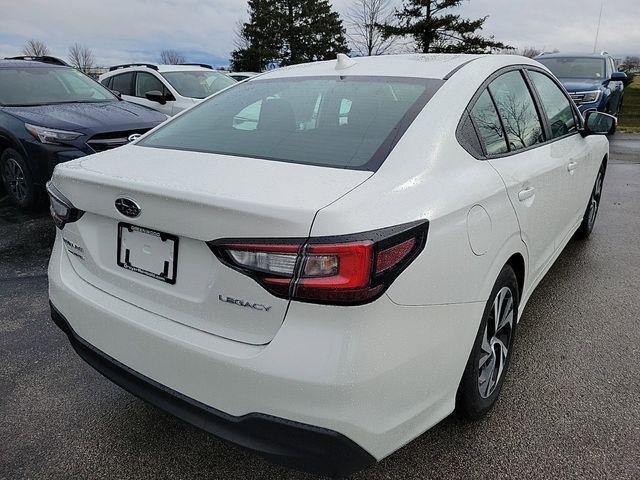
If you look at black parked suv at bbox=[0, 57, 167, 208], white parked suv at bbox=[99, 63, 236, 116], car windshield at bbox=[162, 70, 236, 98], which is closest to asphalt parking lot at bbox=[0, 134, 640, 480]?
black parked suv at bbox=[0, 57, 167, 208]

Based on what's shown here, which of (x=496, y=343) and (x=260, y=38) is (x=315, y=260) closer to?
(x=496, y=343)

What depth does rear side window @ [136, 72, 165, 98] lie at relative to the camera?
8.82 m

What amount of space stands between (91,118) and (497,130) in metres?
4.41

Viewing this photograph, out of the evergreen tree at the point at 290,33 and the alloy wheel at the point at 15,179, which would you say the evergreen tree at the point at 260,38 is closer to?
the evergreen tree at the point at 290,33

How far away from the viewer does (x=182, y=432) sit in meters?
2.23

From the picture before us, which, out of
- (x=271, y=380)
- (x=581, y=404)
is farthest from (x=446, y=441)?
(x=271, y=380)

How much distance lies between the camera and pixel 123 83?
9.42 m

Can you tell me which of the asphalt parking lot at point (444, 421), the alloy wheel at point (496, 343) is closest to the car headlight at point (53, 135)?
the asphalt parking lot at point (444, 421)

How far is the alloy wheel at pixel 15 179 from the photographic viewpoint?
5320 mm

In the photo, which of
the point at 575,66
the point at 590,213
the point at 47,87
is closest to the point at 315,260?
the point at 590,213

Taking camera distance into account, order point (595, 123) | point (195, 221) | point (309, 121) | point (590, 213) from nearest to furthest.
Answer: point (195, 221), point (309, 121), point (595, 123), point (590, 213)

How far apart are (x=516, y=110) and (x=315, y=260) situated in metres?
1.71

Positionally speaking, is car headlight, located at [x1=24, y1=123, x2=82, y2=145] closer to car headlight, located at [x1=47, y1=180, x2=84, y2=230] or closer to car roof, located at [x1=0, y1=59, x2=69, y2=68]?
car roof, located at [x1=0, y1=59, x2=69, y2=68]

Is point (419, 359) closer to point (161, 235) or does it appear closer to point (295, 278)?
point (295, 278)
